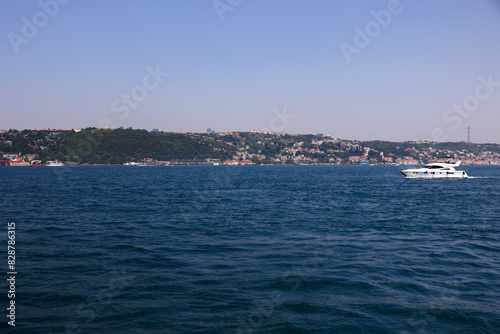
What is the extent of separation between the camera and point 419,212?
102 ft

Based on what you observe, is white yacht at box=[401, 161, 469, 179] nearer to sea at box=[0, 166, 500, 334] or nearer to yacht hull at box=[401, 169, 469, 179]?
yacht hull at box=[401, 169, 469, 179]

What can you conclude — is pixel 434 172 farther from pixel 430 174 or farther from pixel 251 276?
pixel 251 276

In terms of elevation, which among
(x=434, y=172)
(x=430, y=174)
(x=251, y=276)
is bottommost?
(x=251, y=276)

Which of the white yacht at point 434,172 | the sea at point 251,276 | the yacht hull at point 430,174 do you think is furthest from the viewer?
the yacht hull at point 430,174

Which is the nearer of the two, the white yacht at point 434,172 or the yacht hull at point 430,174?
the white yacht at point 434,172

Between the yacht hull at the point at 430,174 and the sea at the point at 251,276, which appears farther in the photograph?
the yacht hull at the point at 430,174

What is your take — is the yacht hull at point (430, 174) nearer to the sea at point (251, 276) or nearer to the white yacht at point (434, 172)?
the white yacht at point (434, 172)

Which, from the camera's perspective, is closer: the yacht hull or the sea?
the sea

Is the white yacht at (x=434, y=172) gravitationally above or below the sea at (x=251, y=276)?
above

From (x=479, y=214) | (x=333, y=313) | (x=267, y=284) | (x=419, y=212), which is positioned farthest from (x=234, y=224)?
(x=479, y=214)

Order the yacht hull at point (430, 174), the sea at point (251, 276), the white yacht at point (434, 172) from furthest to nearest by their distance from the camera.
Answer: the yacht hull at point (430, 174) → the white yacht at point (434, 172) → the sea at point (251, 276)

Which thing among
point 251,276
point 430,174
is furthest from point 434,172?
point 251,276

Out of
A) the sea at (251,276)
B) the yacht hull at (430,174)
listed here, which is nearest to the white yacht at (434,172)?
the yacht hull at (430,174)

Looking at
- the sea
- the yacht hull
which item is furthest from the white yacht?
the sea
